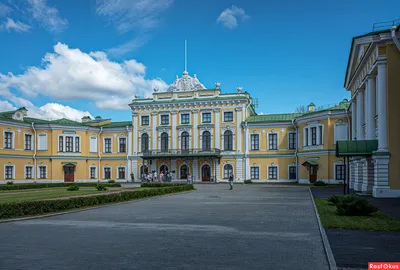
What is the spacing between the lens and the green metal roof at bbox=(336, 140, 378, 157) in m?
24.3

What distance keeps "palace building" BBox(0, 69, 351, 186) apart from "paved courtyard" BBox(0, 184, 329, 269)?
3262cm

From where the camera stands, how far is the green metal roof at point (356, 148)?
24281 mm

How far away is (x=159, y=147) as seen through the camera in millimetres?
54375

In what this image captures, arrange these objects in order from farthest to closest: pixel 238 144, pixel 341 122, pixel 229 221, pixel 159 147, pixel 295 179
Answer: pixel 159 147, pixel 238 144, pixel 295 179, pixel 341 122, pixel 229 221

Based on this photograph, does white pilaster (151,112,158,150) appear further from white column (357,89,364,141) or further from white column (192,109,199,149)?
white column (357,89,364,141)

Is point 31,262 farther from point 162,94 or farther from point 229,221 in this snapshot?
point 162,94

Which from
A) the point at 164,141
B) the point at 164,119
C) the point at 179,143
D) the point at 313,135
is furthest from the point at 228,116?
the point at 313,135

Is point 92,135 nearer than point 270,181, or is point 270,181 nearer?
point 270,181

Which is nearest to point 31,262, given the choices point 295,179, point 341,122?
point 341,122

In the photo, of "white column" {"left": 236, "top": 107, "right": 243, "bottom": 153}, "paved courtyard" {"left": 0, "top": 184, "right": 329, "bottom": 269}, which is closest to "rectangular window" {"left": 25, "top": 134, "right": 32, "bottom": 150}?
"white column" {"left": 236, "top": 107, "right": 243, "bottom": 153}

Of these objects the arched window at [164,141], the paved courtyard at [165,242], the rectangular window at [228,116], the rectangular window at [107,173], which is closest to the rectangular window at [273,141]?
the rectangular window at [228,116]

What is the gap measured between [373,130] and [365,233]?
17376 mm

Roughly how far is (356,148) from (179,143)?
31.7 meters

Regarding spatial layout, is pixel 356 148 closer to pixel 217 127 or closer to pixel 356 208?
pixel 356 208
